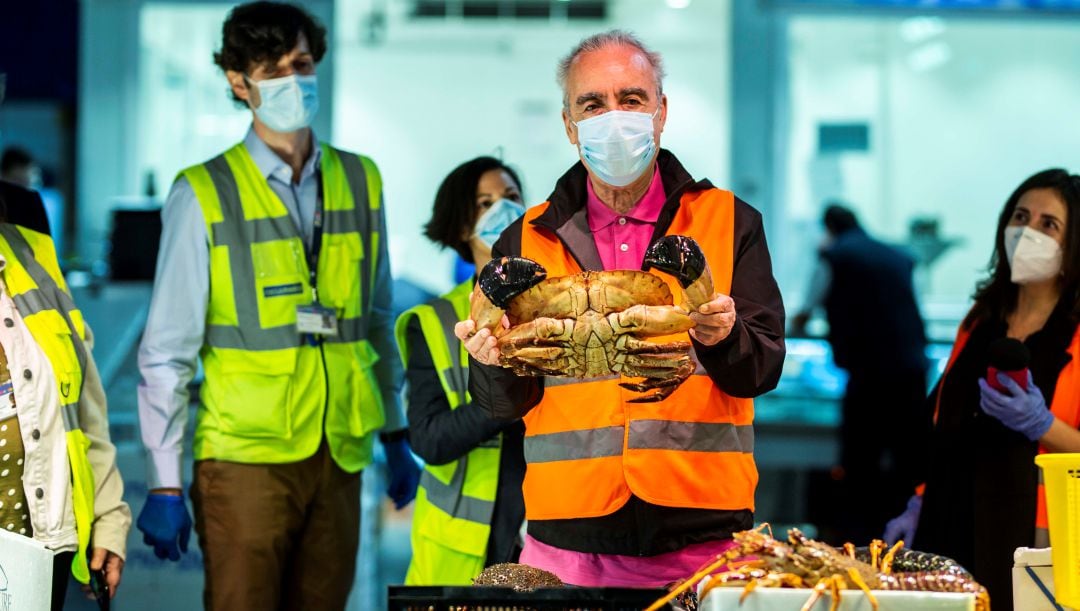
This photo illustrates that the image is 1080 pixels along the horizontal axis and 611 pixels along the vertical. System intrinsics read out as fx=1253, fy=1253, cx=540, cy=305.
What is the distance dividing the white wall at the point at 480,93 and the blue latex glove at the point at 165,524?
5048 millimetres

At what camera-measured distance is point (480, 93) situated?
335 inches

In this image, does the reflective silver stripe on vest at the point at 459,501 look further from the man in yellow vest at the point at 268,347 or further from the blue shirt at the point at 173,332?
the blue shirt at the point at 173,332

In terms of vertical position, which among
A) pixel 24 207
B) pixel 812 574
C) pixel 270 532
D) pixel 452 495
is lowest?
pixel 270 532

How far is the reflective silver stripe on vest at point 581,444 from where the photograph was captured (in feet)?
8.07

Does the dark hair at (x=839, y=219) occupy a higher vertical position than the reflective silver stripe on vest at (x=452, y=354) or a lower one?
higher

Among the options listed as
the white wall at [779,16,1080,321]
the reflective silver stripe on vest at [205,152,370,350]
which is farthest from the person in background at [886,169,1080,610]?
the white wall at [779,16,1080,321]

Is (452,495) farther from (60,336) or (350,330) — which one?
(60,336)

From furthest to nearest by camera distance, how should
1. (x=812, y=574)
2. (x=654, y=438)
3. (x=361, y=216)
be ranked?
(x=361, y=216), (x=654, y=438), (x=812, y=574)

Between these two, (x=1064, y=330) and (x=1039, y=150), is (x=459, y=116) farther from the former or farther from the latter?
(x=1064, y=330)

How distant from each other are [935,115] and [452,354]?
6313mm

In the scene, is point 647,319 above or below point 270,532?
above

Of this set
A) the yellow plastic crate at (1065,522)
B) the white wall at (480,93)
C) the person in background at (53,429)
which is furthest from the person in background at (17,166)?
the yellow plastic crate at (1065,522)

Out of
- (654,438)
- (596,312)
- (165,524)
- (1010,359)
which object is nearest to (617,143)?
(596,312)

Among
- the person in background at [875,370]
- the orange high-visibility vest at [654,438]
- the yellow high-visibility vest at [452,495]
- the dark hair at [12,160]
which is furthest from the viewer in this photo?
the dark hair at [12,160]
